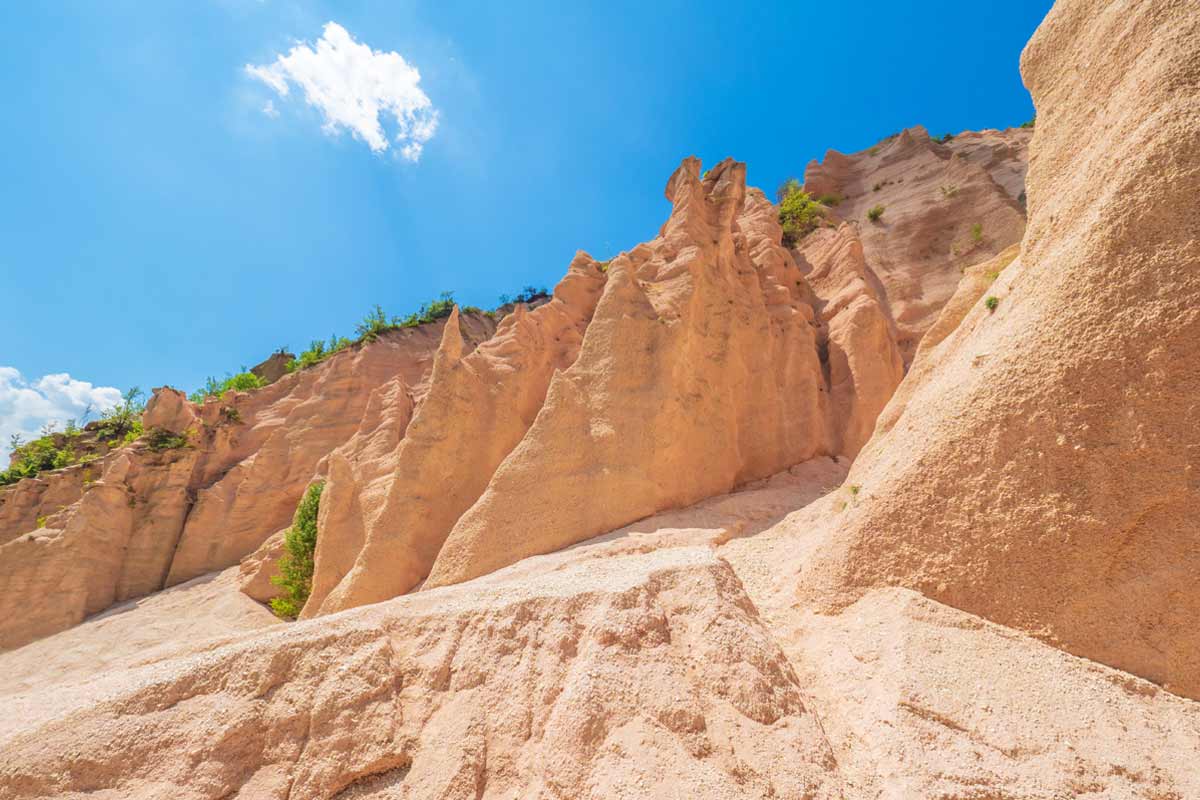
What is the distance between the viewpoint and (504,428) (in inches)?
468

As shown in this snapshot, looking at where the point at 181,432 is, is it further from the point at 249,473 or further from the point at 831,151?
the point at 831,151

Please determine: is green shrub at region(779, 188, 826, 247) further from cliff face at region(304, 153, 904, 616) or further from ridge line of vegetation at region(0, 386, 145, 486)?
ridge line of vegetation at region(0, 386, 145, 486)

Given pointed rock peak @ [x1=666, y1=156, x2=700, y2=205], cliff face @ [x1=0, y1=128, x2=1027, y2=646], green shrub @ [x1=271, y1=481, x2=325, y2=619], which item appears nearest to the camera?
cliff face @ [x1=0, y1=128, x2=1027, y2=646]

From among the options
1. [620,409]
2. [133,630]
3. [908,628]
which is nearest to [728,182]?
[620,409]

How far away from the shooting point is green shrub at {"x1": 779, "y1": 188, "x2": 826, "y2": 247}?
19.8 metres

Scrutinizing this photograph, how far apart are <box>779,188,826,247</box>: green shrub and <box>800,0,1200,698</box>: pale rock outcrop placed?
15.1 metres

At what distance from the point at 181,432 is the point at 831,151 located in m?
34.3

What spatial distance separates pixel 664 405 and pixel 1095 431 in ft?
20.0

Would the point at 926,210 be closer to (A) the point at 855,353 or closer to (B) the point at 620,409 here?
(A) the point at 855,353

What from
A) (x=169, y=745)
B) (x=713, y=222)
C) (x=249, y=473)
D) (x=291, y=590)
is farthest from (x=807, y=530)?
(x=249, y=473)

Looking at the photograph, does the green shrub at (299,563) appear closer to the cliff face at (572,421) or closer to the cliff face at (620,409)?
the cliff face at (572,421)

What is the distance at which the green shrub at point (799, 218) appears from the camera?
1984 cm

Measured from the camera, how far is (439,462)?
11.1 metres

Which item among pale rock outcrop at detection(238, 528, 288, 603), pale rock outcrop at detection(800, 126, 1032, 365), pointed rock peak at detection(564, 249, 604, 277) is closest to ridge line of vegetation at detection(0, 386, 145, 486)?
pale rock outcrop at detection(238, 528, 288, 603)
